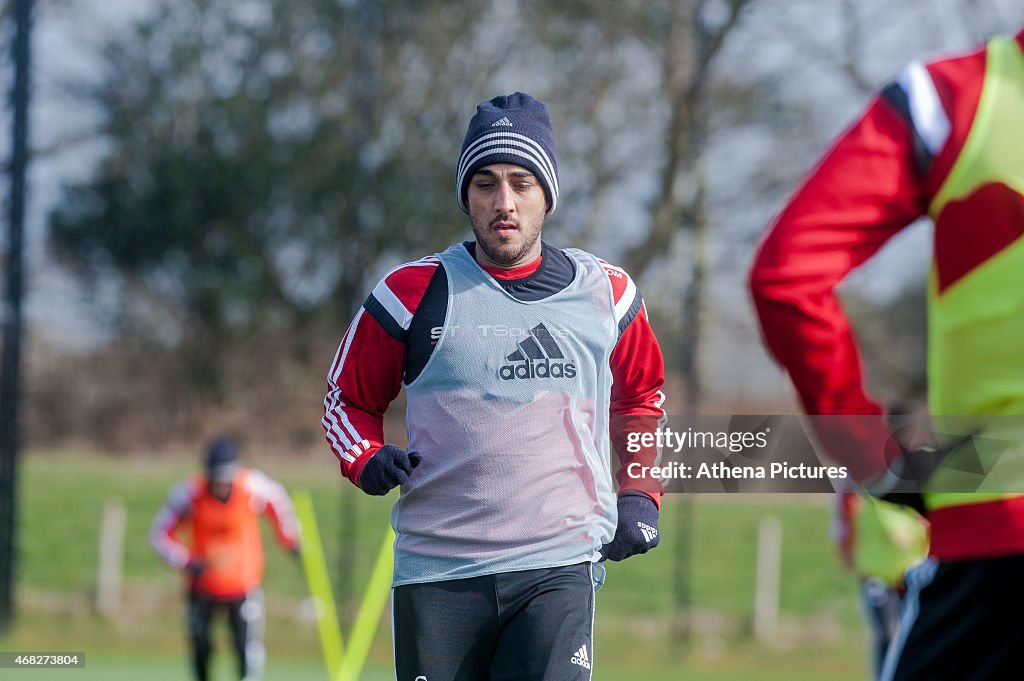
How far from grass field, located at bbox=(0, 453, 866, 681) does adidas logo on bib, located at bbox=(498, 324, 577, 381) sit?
25.3ft

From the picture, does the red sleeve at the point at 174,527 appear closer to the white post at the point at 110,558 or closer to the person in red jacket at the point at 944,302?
the white post at the point at 110,558

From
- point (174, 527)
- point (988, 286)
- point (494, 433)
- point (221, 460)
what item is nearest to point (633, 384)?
point (494, 433)

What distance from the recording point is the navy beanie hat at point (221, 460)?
9883mm

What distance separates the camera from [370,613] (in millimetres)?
11195

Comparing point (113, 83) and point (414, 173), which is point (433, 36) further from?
point (113, 83)

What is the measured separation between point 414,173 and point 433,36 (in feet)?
4.09

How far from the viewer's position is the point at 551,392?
3492mm

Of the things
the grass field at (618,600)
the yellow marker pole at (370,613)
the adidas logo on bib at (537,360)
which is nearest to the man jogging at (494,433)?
the adidas logo on bib at (537,360)

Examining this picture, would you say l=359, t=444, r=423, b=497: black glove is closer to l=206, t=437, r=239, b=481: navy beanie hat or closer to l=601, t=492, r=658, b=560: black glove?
l=601, t=492, r=658, b=560: black glove

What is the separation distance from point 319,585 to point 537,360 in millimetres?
8578

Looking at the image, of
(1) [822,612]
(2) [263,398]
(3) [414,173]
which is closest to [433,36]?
(3) [414,173]

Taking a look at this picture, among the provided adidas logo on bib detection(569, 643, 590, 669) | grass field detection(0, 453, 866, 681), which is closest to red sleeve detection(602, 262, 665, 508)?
adidas logo on bib detection(569, 643, 590, 669)

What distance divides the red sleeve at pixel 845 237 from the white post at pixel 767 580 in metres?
10.2

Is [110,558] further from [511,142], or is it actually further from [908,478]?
[908,478]
